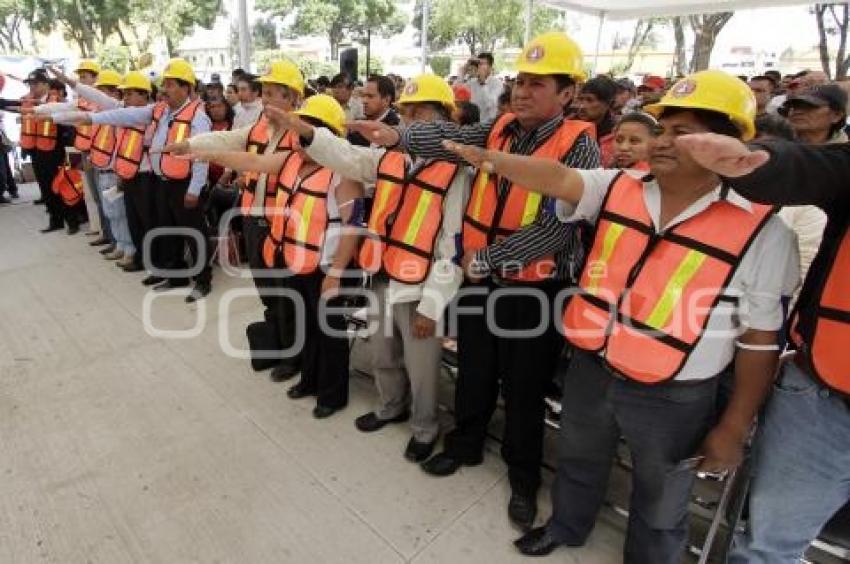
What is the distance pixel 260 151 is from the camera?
3617 millimetres

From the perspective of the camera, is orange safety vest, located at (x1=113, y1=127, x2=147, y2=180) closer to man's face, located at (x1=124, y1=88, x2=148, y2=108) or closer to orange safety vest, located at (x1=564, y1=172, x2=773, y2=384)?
man's face, located at (x1=124, y1=88, x2=148, y2=108)

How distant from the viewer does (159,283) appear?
507cm

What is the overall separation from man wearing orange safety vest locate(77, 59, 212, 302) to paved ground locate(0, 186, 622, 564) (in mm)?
1049

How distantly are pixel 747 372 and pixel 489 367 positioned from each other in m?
1.11

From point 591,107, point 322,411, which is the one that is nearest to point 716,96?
point 591,107

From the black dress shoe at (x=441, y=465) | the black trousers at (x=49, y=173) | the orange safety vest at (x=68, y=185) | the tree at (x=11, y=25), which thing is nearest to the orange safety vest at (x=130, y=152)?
the orange safety vest at (x=68, y=185)

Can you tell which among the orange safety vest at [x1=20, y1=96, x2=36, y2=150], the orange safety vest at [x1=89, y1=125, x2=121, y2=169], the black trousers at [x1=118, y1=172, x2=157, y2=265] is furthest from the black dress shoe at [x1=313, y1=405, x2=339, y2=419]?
the orange safety vest at [x1=20, y1=96, x2=36, y2=150]

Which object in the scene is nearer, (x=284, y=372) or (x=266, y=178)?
(x=266, y=178)

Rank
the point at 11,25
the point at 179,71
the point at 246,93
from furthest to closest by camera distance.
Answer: the point at 11,25 → the point at 246,93 → the point at 179,71

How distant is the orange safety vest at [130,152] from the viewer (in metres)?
4.68

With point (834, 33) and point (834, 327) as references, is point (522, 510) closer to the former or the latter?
point (834, 327)

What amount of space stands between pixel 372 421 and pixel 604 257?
5.88ft

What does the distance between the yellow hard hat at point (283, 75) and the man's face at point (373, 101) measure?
445 millimetres

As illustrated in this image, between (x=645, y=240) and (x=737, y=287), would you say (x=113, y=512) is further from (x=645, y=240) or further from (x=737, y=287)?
(x=737, y=287)
